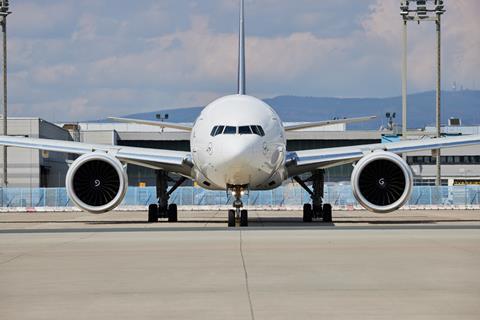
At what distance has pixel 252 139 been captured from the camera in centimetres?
2447

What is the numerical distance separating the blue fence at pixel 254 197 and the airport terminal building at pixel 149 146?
12.9 m

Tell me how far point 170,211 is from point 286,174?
13.7ft

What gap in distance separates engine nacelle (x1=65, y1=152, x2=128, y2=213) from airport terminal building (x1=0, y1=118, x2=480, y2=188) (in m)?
35.8

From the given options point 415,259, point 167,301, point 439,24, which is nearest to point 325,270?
point 415,259

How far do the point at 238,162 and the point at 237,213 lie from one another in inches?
75.4

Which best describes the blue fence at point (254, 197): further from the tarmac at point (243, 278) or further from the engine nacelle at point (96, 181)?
the tarmac at point (243, 278)

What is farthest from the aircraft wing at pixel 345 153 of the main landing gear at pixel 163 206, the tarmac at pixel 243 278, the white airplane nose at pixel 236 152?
the tarmac at pixel 243 278

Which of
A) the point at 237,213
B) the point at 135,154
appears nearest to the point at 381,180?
the point at 237,213

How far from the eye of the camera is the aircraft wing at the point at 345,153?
27672 millimetres

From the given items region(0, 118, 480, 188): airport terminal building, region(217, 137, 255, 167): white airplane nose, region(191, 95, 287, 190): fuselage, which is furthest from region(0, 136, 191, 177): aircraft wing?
region(0, 118, 480, 188): airport terminal building

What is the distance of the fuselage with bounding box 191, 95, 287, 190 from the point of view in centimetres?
2433

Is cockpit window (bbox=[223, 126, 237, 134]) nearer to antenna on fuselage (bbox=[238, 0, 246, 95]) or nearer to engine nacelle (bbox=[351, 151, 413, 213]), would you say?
engine nacelle (bbox=[351, 151, 413, 213])

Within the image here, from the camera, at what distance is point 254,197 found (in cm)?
5066

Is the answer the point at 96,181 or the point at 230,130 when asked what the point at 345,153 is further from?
the point at 96,181
